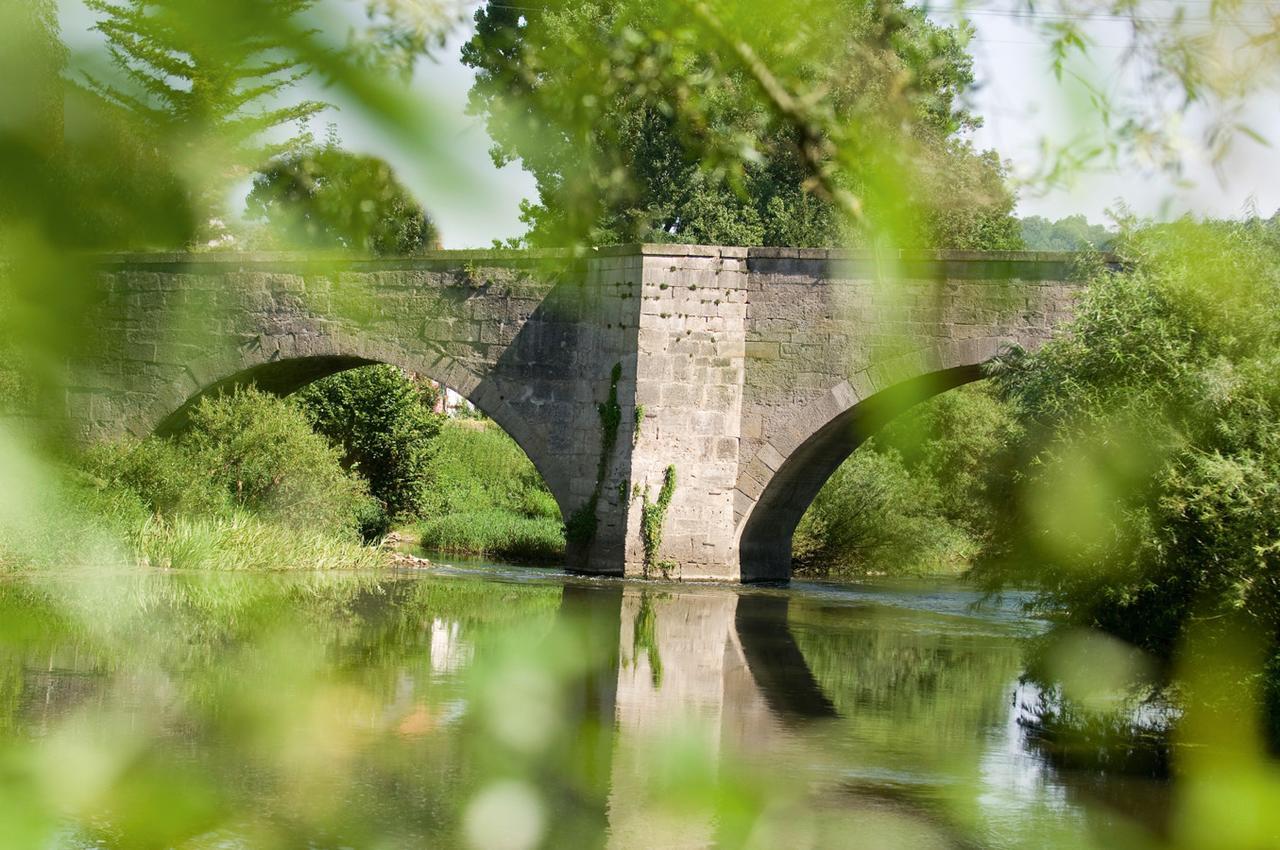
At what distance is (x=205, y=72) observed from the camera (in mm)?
1161

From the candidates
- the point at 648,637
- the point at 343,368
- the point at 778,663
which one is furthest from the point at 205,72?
the point at 343,368

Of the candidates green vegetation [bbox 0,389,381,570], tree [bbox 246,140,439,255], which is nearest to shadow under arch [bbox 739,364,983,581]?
green vegetation [bbox 0,389,381,570]

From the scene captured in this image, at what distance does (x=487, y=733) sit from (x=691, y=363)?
11373mm

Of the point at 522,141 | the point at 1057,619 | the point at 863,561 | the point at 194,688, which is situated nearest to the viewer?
the point at 522,141

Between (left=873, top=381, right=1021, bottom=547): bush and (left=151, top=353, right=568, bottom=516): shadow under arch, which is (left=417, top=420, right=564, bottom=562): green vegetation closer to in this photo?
(left=151, top=353, right=568, bottom=516): shadow under arch

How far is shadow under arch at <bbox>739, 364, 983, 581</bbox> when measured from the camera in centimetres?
1667

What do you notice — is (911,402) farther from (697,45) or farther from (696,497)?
(696,497)

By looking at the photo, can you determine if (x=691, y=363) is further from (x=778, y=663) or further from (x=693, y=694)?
(x=693, y=694)

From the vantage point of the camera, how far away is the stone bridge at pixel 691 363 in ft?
52.9

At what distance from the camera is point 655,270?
17250 mm

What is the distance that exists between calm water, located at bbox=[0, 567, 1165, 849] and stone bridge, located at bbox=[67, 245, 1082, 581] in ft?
13.4

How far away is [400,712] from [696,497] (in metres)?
9.60

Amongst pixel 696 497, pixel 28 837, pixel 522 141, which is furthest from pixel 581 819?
pixel 696 497

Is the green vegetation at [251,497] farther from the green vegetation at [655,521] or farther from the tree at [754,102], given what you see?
the tree at [754,102]
